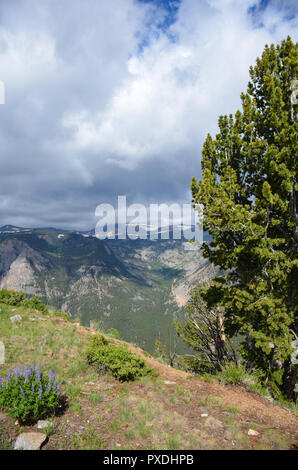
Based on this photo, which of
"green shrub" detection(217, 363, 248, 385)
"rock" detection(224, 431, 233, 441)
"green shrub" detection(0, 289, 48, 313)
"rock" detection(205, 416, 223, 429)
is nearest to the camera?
"rock" detection(224, 431, 233, 441)

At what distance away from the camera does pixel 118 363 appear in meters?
9.31

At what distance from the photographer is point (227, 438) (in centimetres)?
557

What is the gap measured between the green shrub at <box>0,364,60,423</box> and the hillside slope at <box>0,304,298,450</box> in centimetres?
31

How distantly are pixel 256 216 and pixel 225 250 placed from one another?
98.9 inches

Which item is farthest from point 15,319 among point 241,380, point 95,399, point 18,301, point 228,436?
point 228,436

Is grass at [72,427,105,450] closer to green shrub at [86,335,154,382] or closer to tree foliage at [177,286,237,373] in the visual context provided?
green shrub at [86,335,154,382]

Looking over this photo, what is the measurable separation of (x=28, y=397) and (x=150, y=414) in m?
3.23

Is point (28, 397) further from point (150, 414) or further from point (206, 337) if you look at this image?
point (206, 337)

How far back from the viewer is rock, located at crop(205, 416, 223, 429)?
611cm

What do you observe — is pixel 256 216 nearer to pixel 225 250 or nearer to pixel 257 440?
pixel 225 250

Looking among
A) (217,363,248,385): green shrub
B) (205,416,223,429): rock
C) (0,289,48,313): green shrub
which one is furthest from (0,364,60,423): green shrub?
(0,289,48,313): green shrub

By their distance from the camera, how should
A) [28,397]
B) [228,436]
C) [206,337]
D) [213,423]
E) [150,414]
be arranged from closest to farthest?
[228,436] → [28,397] → [213,423] → [150,414] → [206,337]

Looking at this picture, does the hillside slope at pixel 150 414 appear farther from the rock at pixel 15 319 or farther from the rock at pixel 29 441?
the rock at pixel 15 319
